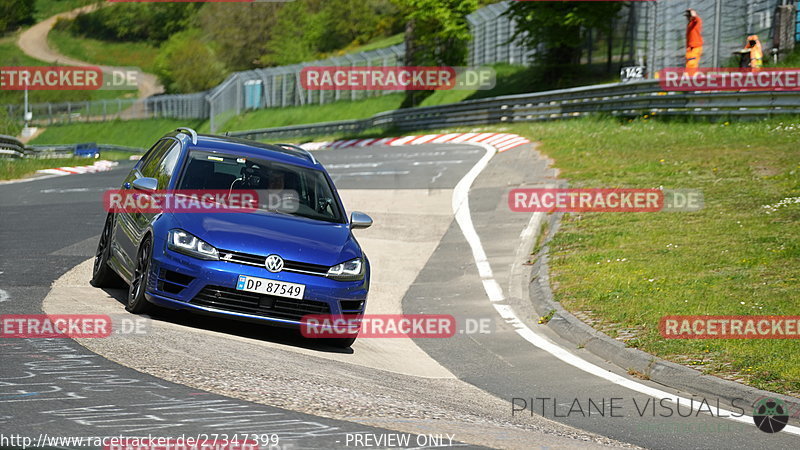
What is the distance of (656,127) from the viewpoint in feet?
85.4

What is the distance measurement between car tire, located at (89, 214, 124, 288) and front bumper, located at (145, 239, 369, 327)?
196 centimetres

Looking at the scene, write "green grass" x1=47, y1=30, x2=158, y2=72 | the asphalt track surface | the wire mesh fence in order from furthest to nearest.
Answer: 1. "green grass" x1=47, y1=30, x2=158, y2=72
2. the wire mesh fence
3. the asphalt track surface

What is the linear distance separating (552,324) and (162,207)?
429cm

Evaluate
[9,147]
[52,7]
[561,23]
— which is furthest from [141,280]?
[52,7]

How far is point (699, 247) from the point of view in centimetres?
1353

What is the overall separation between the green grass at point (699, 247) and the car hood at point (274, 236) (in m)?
2.90

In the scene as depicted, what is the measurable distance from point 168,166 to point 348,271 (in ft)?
7.80

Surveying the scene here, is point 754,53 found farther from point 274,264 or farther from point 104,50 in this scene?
point 104,50

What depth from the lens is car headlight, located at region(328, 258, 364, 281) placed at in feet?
29.8

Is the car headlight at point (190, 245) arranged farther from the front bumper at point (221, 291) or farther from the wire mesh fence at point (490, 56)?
the wire mesh fence at point (490, 56)

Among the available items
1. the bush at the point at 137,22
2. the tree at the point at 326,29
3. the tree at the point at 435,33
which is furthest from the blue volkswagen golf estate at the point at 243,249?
the bush at the point at 137,22

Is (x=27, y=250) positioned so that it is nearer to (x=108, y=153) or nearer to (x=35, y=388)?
(x=35, y=388)

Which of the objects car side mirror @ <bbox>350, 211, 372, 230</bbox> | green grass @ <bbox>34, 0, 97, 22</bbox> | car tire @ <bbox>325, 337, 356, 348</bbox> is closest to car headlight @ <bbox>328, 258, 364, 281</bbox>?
car tire @ <bbox>325, 337, 356, 348</bbox>

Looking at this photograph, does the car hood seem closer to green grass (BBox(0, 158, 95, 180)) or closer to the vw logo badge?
the vw logo badge
